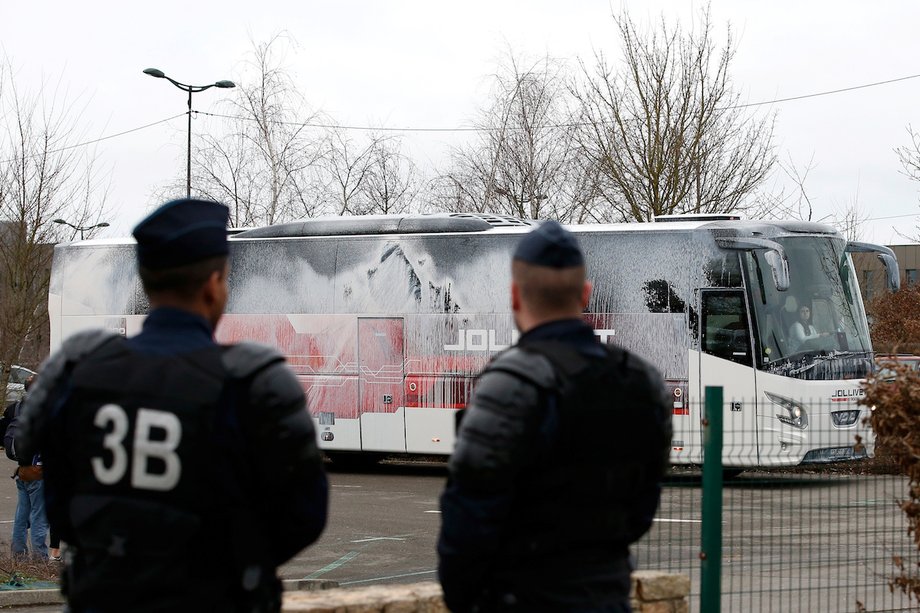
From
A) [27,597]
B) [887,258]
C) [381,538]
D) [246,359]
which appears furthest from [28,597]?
[887,258]

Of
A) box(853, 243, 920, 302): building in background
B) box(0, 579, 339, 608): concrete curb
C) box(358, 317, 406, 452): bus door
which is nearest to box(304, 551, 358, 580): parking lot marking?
box(0, 579, 339, 608): concrete curb

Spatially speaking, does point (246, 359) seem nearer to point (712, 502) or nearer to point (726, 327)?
point (712, 502)

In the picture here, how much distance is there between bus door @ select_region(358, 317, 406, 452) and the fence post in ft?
40.6

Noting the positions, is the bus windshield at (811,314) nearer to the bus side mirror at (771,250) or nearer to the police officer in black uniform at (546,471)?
the bus side mirror at (771,250)

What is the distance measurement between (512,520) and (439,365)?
14643mm

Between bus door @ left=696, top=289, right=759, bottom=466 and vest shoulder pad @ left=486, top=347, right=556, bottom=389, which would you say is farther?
bus door @ left=696, top=289, right=759, bottom=466

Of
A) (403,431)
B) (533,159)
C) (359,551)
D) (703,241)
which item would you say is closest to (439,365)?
(403,431)

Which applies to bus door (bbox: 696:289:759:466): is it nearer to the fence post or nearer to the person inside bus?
the person inside bus

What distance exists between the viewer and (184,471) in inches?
111

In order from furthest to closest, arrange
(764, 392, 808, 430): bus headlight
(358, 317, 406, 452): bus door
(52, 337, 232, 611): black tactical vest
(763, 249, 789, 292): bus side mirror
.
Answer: (358, 317, 406, 452): bus door → (763, 249, 789, 292): bus side mirror → (764, 392, 808, 430): bus headlight → (52, 337, 232, 611): black tactical vest

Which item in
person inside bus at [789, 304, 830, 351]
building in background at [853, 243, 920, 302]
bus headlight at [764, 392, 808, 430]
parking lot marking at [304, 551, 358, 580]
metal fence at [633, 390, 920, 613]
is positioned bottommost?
parking lot marking at [304, 551, 358, 580]

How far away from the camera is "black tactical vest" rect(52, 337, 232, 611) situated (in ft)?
9.12

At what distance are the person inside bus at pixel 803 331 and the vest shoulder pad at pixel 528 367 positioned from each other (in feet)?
44.0

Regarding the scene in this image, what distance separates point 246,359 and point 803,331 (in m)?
14.1
